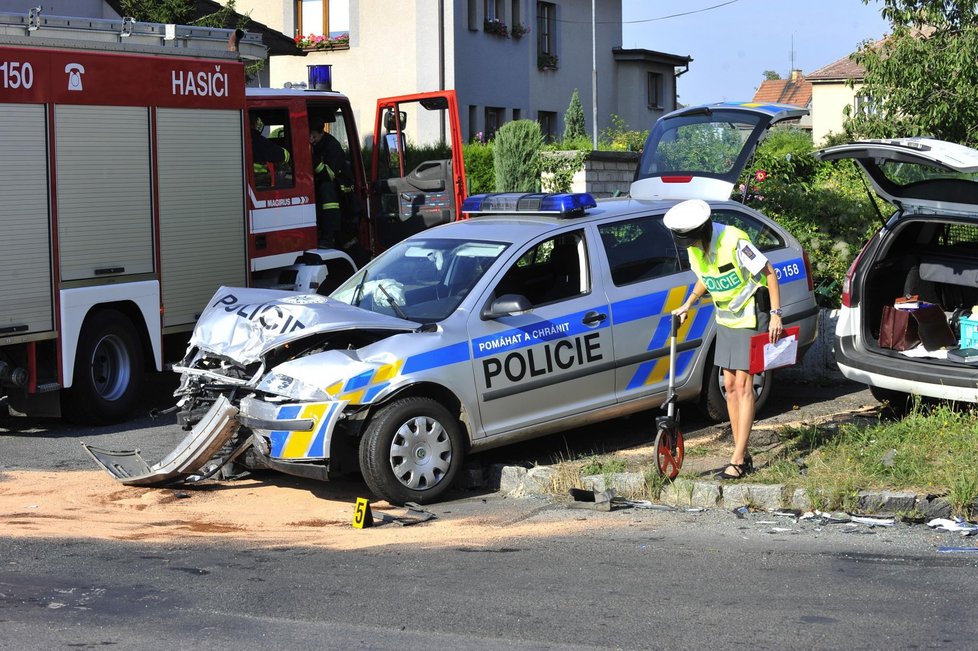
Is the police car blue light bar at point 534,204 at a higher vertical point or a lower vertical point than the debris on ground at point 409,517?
higher

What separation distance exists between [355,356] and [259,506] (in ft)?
3.64

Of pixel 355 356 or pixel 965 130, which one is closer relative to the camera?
pixel 355 356

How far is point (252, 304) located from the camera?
27.0ft

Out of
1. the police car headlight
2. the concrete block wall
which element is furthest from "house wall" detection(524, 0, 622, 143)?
the police car headlight

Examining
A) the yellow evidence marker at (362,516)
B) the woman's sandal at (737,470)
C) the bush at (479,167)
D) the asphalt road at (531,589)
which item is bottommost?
the asphalt road at (531,589)

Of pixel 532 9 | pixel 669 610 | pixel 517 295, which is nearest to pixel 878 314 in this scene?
pixel 517 295

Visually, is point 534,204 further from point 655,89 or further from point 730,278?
point 655,89

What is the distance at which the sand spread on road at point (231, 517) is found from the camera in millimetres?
6895

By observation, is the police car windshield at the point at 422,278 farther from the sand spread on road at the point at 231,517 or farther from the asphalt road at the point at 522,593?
the asphalt road at the point at 522,593

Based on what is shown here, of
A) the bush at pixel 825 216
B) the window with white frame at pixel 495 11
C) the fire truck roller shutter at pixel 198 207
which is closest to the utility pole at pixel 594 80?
the window with white frame at pixel 495 11

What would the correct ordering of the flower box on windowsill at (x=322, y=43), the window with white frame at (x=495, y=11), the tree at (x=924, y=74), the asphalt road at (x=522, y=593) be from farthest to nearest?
the window with white frame at (x=495, y=11), the flower box on windowsill at (x=322, y=43), the tree at (x=924, y=74), the asphalt road at (x=522, y=593)

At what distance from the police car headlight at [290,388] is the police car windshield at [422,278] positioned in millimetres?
970

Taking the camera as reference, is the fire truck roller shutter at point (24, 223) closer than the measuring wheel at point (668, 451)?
No

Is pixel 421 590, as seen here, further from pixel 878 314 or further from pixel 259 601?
pixel 878 314
